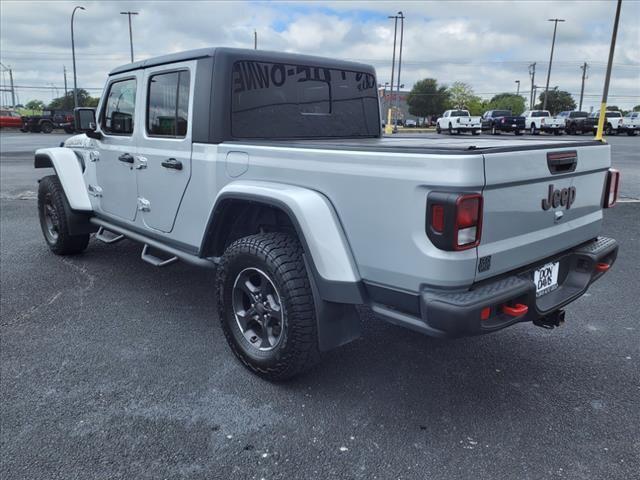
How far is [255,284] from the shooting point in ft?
10.8

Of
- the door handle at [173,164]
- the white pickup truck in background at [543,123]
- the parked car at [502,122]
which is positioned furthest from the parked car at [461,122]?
the door handle at [173,164]

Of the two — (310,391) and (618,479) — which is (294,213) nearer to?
(310,391)

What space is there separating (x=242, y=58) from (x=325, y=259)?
1673 millimetres

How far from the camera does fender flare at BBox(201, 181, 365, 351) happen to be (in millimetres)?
2703

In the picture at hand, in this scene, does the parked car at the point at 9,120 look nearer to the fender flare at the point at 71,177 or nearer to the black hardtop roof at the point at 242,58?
the fender flare at the point at 71,177

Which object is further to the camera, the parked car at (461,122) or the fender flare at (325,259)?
the parked car at (461,122)

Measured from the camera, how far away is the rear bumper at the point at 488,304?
2328 millimetres

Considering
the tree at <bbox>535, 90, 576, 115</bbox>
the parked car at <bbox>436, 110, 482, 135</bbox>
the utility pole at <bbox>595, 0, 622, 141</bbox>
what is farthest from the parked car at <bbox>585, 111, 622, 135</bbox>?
the tree at <bbox>535, 90, 576, 115</bbox>

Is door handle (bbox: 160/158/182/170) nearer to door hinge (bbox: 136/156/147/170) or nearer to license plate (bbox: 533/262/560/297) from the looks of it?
door hinge (bbox: 136/156/147/170)

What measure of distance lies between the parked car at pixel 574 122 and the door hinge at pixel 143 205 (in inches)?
1488

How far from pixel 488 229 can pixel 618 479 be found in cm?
124

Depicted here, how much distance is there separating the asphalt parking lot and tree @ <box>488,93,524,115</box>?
9566 cm

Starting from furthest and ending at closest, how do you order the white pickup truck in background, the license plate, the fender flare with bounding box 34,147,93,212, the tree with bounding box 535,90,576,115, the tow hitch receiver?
the tree with bounding box 535,90,576,115 → the white pickup truck in background → the fender flare with bounding box 34,147,93,212 → the tow hitch receiver → the license plate

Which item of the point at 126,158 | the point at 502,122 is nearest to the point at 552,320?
the point at 126,158
